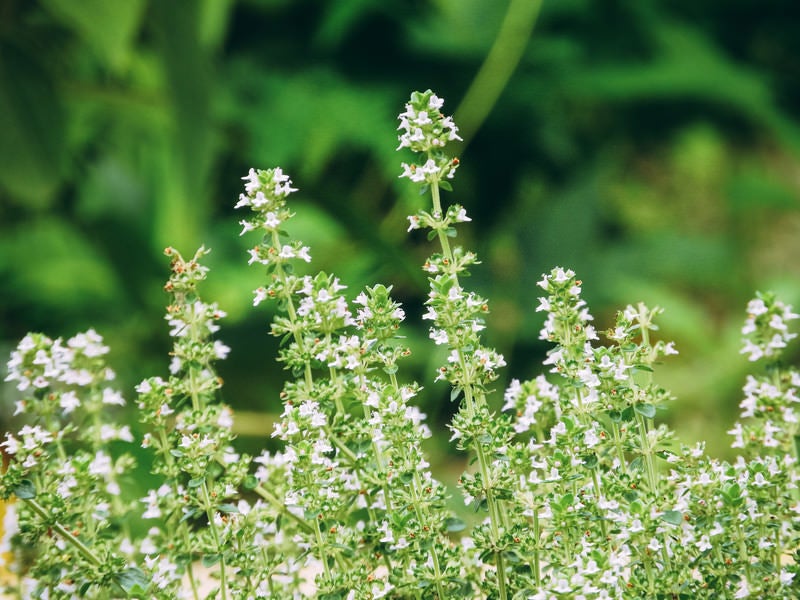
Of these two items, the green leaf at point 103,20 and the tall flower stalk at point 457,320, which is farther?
the green leaf at point 103,20

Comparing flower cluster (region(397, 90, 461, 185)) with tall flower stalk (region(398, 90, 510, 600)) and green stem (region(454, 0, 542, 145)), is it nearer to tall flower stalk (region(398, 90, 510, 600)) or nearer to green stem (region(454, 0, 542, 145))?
tall flower stalk (region(398, 90, 510, 600))

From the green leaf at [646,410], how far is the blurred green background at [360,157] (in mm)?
793

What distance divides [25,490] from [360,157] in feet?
4.95

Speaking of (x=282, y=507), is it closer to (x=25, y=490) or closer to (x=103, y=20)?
(x=25, y=490)

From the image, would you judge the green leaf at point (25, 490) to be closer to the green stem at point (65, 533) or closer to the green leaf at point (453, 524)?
the green stem at point (65, 533)

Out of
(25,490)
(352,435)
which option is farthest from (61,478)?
(352,435)

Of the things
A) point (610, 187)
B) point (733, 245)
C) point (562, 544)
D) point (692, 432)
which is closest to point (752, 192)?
point (733, 245)

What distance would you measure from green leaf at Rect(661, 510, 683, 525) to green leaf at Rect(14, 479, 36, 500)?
34cm

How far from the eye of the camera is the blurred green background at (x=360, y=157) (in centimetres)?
133

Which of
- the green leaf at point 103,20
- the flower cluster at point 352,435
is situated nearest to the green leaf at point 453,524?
the flower cluster at point 352,435

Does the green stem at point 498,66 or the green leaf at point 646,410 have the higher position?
the green stem at point 498,66

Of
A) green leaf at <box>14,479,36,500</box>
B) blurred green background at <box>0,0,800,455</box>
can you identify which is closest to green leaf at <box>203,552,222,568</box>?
green leaf at <box>14,479,36,500</box>

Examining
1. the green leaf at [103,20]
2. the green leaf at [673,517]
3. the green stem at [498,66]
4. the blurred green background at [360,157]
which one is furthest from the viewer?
the green stem at [498,66]

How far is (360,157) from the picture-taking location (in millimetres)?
1938
